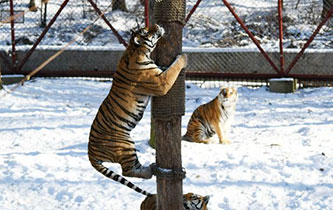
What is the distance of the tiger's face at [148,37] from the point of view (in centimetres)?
325

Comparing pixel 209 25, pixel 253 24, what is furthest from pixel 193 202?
pixel 209 25

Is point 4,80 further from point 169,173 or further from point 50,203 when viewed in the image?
point 169,173

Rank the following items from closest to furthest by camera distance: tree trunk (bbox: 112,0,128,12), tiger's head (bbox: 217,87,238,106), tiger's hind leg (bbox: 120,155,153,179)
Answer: tiger's hind leg (bbox: 120,155,153,179) → tiger's head (bbox: 217,87,238,106) → tree trunk (bbox: 112,0,128,12)

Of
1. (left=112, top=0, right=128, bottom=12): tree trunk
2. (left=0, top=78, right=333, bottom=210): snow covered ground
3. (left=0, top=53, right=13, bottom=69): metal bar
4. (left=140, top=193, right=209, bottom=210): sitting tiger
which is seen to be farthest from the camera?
(left=112, top=0, right=128, bottom=12): tree trunk

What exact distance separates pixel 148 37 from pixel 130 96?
328 millimetres

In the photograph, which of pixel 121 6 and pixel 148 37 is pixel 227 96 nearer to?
pixel 148 37

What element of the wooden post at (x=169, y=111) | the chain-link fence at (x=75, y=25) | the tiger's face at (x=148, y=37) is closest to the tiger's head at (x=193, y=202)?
the wooden post at (x=169, y=111)

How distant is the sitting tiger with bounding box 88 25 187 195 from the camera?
10.6 feet

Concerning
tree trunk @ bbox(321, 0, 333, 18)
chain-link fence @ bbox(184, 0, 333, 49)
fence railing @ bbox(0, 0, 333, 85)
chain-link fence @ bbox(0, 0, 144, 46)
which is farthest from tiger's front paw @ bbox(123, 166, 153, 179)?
chain-link fence @ bbox(0, 0, 144, 46)

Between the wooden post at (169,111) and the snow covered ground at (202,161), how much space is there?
58.1 inches

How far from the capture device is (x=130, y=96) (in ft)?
10.8

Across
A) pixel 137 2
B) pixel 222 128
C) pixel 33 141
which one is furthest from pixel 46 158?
pixel 137 2

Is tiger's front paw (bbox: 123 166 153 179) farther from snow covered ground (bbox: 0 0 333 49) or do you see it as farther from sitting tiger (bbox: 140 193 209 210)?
snow covered ground (bbox: 0 0 333 49)

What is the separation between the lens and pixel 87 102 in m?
9.33
